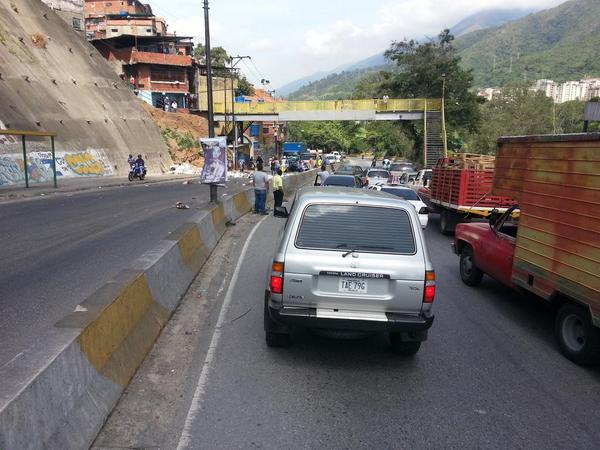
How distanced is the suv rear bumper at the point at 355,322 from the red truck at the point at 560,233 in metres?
1.91

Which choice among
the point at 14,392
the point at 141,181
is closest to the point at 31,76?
the point at 141,181

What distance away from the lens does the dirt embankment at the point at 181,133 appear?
161ft

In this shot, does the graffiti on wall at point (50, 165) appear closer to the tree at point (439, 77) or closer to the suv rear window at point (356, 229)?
the suv rear window at point (356, 229)

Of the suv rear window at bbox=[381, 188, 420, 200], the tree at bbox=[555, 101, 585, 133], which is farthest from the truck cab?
the tree at bbox=[555, 101, 585, 133]

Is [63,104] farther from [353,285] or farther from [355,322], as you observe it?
[355,322]

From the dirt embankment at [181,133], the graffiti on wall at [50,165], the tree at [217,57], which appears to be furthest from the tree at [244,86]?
the graffiti on wall at [50,165]

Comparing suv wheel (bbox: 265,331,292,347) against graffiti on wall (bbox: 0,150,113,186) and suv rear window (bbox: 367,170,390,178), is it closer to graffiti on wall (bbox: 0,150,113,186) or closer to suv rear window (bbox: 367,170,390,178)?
suv rear window (bbox: 367,170,390,178)

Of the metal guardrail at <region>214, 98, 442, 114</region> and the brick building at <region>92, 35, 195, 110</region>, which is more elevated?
the brick building at <region>92, 35, 195, 110</region>

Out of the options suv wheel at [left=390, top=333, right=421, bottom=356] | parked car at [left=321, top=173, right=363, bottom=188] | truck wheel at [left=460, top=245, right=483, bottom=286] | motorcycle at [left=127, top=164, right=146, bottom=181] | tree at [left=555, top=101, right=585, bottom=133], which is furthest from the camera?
tree at [left=555, top=101, right=585, bottom=133]

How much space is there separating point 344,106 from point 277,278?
42.9m

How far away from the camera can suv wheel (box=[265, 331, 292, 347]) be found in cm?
559

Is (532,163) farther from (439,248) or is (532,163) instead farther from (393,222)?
(439,248)

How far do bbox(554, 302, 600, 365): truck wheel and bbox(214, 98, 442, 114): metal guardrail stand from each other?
39.3m

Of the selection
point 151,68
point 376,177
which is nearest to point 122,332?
point 376,177
